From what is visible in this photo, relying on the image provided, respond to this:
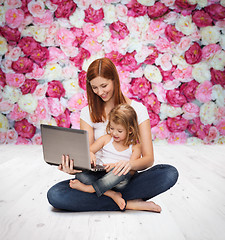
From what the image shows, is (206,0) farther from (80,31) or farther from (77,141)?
(77,141)

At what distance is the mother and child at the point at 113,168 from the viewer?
1.57 metres

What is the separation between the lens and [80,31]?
3545mm

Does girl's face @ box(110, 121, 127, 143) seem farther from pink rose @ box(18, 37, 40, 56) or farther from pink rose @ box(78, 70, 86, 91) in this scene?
pink rose @ box(18, 37, 40, 56)

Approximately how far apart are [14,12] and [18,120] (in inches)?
50.1

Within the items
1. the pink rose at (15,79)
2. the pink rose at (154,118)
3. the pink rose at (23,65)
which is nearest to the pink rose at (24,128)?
the pink rose at (15,79)

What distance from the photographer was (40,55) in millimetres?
3572

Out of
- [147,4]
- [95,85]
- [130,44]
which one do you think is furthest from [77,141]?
[147,4]

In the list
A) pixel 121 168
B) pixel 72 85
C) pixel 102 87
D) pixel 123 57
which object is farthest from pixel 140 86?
pixel 121 168

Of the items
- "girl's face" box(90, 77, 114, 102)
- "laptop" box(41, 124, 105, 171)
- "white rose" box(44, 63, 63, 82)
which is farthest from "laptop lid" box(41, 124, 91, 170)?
"white rose" box(44, 63, 63, 82)

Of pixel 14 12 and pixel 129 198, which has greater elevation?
pixel 14 12

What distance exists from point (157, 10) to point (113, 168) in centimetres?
259

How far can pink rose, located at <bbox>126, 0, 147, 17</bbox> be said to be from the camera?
352 centimetres

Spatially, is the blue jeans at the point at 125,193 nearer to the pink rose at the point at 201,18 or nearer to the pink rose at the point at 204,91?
the pink rose at the point at 204,91

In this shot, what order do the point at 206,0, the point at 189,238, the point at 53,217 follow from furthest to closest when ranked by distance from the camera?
the point at 206,0, the point at 53,217, the point at 189,238
